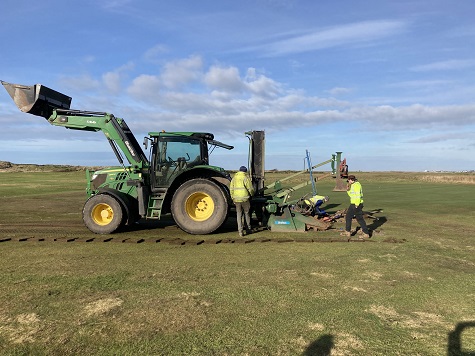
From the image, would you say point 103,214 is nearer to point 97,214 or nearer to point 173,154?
point 97,214

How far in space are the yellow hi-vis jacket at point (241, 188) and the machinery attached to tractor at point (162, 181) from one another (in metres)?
0.31

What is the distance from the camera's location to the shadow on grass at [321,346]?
339 cm

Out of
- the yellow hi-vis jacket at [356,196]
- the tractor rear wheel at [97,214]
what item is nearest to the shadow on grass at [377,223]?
the yellow hi-vis jacket at [356,196]

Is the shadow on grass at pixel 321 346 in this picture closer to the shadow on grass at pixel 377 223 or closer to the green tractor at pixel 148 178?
the green tractor at pixel 148 178

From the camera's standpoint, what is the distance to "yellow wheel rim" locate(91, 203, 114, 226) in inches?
377

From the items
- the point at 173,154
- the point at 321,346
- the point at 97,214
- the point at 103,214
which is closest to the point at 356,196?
the point at 173,154

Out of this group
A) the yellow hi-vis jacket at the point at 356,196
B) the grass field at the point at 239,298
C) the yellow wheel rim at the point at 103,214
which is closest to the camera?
the grass field at the point at 239,298

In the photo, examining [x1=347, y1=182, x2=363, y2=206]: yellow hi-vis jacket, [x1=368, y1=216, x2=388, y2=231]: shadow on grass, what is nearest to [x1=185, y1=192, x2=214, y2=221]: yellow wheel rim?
[x1=347, y1=182, x2=363, y2=206]: yellow hi-vis jacket

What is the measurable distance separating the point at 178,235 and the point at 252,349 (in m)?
6.21

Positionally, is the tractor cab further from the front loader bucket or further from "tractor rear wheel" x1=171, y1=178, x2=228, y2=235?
the front loader bucket

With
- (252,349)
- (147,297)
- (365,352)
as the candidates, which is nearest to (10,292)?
(147,297)

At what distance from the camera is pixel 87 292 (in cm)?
495

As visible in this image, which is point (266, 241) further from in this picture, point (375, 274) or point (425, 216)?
point (425, 216)

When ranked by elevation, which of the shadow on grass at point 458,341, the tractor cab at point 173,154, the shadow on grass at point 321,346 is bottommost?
the shadow on grass at point 458,341
